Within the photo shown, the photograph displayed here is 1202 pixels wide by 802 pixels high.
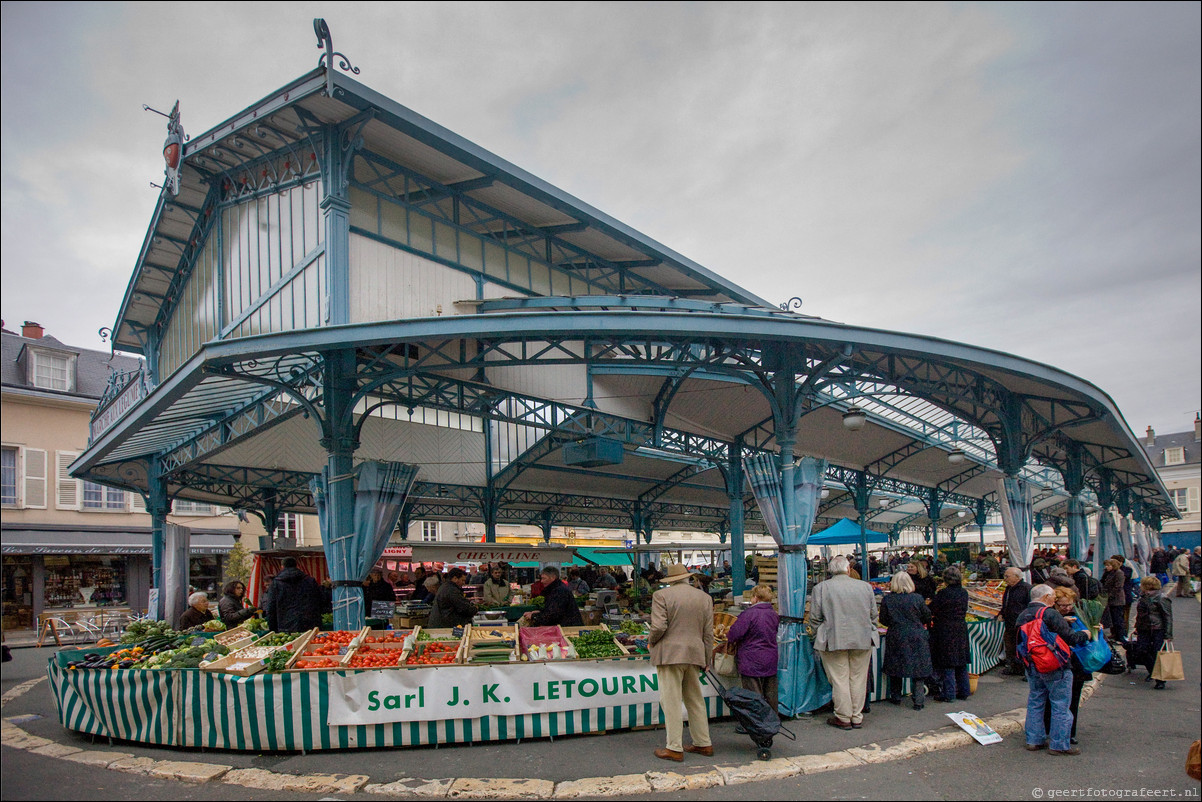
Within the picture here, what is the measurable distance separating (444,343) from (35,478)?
23502 millimetres

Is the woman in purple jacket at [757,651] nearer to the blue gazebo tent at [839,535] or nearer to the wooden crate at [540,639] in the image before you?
the wooden crate at [540,639]

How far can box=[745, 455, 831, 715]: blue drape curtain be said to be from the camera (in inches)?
323

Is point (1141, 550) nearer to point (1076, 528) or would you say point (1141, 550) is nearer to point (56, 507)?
point (1076, 528)

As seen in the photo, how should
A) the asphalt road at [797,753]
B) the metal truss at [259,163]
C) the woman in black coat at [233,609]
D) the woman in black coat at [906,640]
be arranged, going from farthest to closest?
the metal truss at [259,163] → the woman in black coat at [233,609] → the woman in black coat at [906,640] → the asphalt road at [797,753]

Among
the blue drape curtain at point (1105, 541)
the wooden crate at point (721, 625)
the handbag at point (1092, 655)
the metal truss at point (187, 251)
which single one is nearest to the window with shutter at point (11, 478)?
the metal truss at point (187, 251)

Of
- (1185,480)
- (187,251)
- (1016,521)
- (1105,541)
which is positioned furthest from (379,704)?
(1185,480)

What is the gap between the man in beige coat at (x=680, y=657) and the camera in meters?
6.74

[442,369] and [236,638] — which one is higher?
[442,369]

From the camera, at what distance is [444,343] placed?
10.2 meters

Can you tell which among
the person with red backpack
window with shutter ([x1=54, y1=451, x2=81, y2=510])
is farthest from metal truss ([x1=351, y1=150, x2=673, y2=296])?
window with shutter ([x1=54, y1=451, x2=81, y2=510])

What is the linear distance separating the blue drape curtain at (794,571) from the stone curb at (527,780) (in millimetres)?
1106

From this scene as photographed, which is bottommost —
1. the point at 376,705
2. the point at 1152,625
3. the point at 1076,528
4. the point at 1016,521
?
the point at 1152,625

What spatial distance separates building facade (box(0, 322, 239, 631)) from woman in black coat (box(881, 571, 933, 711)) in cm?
2470

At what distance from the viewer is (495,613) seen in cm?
1116
